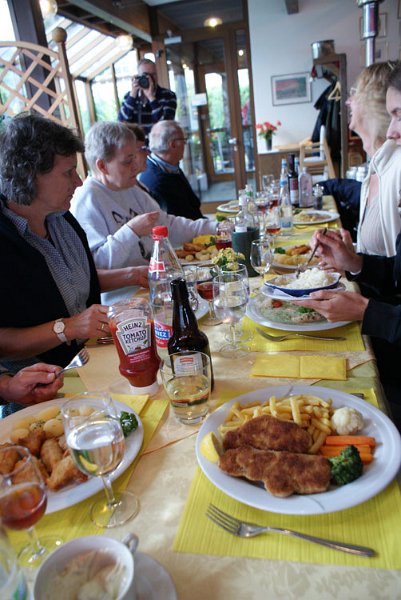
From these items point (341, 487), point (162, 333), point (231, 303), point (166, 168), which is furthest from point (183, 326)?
point (166, 168)

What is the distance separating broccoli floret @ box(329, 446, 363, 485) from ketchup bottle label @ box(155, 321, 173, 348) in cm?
53

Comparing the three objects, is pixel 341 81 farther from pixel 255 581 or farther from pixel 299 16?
pixel 255 581

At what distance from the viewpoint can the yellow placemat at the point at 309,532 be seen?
2.00 ft

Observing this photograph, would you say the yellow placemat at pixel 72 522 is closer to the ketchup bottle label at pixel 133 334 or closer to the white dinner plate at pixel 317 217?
the ketchup bottle label at pixel 133 334

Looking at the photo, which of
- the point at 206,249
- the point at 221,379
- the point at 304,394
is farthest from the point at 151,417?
the point at 206,249

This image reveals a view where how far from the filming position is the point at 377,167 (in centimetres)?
219

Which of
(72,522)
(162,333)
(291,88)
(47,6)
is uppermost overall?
(47,6)

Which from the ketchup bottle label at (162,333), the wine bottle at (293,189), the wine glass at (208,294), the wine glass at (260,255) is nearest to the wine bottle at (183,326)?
the ketchup bottle label at (162,333)

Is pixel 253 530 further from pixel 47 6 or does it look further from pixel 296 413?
pixel 47 6

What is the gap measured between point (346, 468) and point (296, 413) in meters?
0.16

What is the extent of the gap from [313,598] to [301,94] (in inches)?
305

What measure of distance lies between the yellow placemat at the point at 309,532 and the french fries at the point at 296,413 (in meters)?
0.14

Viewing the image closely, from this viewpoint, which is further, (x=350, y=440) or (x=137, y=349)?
(x=137, y=349)

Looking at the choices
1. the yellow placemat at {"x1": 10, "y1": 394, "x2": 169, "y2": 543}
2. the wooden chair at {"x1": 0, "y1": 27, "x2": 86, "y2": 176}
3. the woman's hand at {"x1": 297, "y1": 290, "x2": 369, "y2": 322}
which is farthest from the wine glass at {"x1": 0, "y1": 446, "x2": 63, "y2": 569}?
the wooden chair at {"x1": 0, "y1": 27, "x2": 86, "y2": 176}
